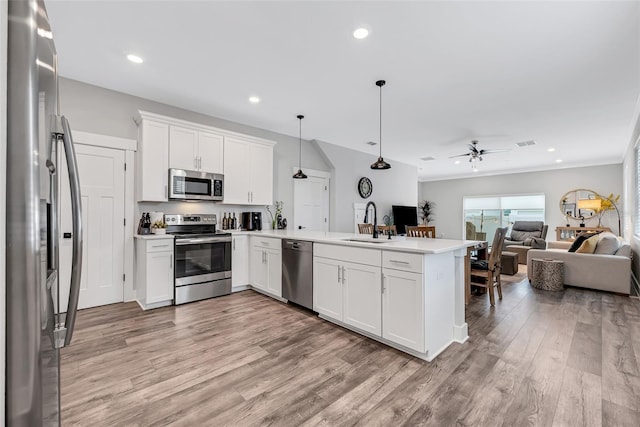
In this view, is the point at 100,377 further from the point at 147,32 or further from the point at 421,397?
the point at 147,32

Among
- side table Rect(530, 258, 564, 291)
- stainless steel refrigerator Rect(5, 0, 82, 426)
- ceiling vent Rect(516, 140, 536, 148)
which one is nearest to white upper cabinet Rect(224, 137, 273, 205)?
stainless steel refrigerator Rect(5, 0, 82, 426)

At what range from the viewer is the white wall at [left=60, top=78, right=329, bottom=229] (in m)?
3.44

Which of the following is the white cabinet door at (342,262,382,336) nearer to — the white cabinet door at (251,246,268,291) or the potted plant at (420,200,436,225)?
the white cabinet door at (251,246,268,291)

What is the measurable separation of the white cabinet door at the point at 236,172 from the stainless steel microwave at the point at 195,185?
16cm

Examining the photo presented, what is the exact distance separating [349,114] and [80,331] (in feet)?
13.5

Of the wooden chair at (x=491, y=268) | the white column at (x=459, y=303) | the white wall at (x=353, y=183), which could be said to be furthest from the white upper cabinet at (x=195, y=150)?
the wooden chair at (x=491, y=268)

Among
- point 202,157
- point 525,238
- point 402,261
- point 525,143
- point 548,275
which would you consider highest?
point 525,143

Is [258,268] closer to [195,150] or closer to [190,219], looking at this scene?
[190,219]

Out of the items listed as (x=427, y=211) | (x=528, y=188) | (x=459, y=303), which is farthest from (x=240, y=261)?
(x=528, y=188)

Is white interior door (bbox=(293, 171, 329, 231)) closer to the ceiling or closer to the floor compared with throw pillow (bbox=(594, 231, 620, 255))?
closer to the ceiling

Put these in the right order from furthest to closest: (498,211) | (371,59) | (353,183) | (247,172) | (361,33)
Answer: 1. (498,211)
2. (353,183)
3. (247,172)
4. (371,59)
5. (361,33)

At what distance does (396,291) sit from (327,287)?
84 cm

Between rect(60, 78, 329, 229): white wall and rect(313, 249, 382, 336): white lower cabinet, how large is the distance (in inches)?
91.7

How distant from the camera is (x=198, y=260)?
383 centimetres
